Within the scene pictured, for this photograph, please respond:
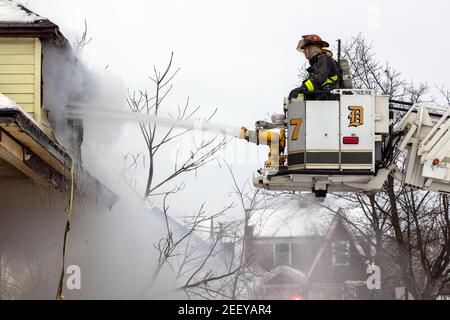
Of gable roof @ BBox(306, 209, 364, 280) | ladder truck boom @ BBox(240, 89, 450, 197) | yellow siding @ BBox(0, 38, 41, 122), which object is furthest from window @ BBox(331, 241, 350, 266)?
ladder truck boom @ BBox(240, 89, 450, 197)

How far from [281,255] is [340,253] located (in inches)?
136

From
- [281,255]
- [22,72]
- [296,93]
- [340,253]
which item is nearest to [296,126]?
[296,93]

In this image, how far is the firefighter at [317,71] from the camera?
10.5m

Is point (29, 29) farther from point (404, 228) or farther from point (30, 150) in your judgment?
point (404, 228)

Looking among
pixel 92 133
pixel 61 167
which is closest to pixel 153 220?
pixel 92 133

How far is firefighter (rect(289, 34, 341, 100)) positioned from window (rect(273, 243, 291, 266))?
610 inches

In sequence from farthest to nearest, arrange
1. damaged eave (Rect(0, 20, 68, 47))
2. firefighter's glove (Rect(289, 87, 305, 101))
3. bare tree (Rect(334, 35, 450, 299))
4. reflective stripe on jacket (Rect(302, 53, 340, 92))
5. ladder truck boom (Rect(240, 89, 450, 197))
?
bare tree (Rect(334, 35, 450, 299)) → damaged eave (Rect(0, 20, 68, 47)) → reflective stripe on jacket (Rect(302, 53, 340, 92)) → firefighter's glove (Rect(289, 87, 305, 101)) → ladder truck boom (Rect(240, 89, 450, 197))

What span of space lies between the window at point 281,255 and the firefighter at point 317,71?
1550 cm

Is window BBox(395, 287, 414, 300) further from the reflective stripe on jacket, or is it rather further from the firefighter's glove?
the firefighter's glove

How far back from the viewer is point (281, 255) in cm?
2789

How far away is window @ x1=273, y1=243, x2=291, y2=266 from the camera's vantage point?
86.3 ft

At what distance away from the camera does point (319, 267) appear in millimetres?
25922

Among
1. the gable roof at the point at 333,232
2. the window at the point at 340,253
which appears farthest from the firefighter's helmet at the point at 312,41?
the window at the point at 340,253

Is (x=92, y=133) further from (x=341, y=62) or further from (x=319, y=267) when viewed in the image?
(x=319, y=267)
